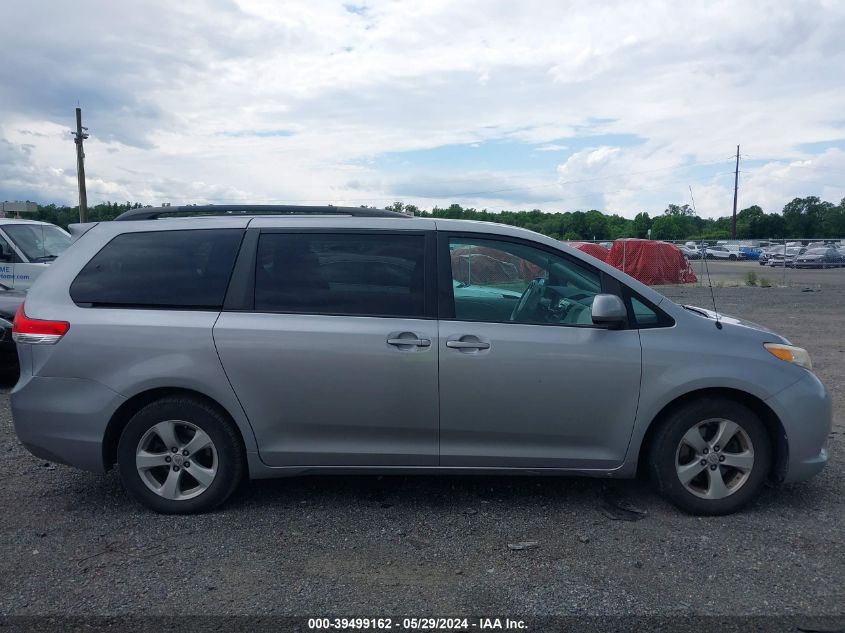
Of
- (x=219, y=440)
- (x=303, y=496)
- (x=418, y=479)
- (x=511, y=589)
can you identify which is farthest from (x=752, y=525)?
(x=219, y=440)

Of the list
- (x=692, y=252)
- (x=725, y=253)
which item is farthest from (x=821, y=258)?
(x=725, y=253)

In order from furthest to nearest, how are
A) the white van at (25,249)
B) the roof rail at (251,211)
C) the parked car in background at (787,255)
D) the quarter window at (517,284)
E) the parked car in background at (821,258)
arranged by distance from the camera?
the parked car in background at (821,258) → the parked car in background at (787,255) → the white van at (25,249) → the roof rail at (251,211) → the quarter window at (517,284)

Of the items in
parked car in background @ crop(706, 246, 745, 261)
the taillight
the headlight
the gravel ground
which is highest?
the taillight

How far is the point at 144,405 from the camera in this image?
4496 millimetres

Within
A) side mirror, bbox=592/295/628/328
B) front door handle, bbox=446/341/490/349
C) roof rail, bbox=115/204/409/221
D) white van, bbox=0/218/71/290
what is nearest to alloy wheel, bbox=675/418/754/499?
side mirror, bbox=592/295/628/328

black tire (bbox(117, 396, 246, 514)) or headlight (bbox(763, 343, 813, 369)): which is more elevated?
headlight (bbox(763, 343, 813, 369))

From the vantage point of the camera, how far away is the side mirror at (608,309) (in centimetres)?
425

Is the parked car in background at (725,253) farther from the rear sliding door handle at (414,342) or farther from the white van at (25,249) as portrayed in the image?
the rear sliding door handle at (414,342)

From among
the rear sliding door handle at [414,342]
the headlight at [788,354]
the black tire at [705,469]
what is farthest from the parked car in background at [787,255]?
the rear sliding door handle at [414,342]

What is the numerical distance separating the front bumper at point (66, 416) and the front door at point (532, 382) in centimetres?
201

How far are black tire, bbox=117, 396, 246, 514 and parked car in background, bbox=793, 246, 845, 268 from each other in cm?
3625

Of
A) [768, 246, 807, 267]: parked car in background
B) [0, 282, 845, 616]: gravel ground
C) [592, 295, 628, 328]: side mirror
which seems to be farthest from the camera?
[768, 246, 807, 267]: parked car in background

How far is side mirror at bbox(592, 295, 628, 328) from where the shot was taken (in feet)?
13.9

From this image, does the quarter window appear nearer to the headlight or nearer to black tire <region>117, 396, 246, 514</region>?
the headlight
